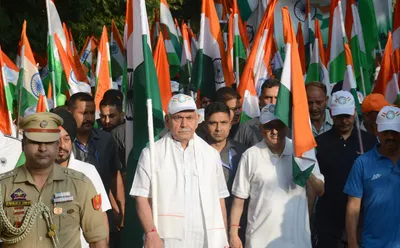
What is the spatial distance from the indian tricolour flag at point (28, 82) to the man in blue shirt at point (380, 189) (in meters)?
4.76

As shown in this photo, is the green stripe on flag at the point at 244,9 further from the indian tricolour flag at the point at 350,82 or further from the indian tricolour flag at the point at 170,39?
the indian tricolour flag at the point at 350,82

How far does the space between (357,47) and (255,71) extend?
5.58ft

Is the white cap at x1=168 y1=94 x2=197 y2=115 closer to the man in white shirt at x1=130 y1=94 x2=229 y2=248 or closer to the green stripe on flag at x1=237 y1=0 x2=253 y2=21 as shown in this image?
the man in white shirt at x1=130 y1=94 x2=229 y2=248

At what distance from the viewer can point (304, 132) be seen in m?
7.04

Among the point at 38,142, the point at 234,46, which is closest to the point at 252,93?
the point at 234,46

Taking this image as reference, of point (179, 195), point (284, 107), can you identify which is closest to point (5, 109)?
point (284, 107)

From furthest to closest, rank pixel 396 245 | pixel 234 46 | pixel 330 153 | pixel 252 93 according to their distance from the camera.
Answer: pixel 234 46 < pixel 252 93 < pixel 330 153 < pixel 396 245

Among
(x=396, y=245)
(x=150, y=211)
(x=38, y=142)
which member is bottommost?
(x=396, y=245)

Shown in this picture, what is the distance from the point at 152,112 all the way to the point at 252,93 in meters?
3.23

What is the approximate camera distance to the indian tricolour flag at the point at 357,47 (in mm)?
11156

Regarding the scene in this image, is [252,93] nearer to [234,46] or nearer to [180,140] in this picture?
[234,46]

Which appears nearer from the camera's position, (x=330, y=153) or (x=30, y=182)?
(x=30, y=182)

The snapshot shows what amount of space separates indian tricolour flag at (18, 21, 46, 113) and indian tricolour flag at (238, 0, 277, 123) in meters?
2.38

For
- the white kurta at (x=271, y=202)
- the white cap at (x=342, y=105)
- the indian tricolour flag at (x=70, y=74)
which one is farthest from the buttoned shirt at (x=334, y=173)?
the indian tricolour flag at (x=70, y=74)
